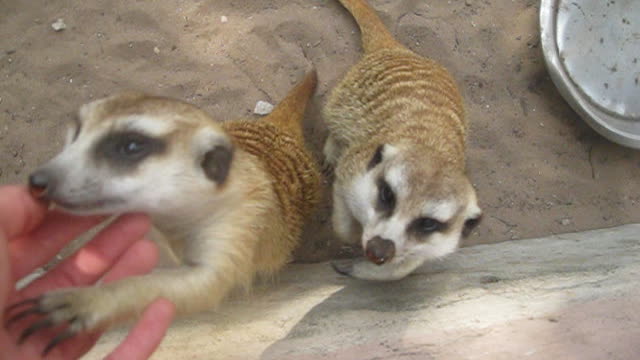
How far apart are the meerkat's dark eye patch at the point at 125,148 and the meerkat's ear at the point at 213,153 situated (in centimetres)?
13

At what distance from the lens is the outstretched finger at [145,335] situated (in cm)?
111

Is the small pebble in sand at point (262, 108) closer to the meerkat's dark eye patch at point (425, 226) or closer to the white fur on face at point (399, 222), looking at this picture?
the white fur on face at point (399, 222)

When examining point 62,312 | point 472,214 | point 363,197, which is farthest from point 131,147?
point 472,214

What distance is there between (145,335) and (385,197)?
0.89 m

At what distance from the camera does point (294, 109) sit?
2.29 meters

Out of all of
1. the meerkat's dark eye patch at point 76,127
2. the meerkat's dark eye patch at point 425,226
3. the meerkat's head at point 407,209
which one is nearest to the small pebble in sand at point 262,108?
the meerkat's head at point 407,209

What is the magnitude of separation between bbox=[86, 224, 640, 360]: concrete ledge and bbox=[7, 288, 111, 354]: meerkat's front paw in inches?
13.1

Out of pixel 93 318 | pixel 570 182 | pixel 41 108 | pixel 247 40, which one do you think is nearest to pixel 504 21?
pixel 570 182

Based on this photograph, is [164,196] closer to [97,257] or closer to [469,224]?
[97,257]

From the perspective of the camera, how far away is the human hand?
1112 mm

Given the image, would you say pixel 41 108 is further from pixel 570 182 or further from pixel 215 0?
pixel 570 182

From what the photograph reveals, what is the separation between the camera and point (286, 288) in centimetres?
192

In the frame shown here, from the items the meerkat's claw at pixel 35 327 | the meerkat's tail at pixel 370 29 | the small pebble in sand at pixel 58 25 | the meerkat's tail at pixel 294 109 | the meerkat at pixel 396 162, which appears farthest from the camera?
the meerkat's tail at pixel 370 29

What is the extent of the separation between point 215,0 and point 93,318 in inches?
76.6
